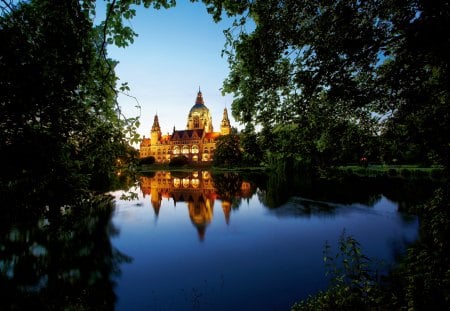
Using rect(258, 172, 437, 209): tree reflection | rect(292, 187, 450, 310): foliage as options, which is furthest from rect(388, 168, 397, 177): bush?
rect(292, 187, 450, 310): foliage

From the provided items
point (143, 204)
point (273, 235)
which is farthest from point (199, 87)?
point (273, 235)

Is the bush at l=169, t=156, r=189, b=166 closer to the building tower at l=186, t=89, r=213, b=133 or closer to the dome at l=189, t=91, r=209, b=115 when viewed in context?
the building tower at l=186, t=89, r=213, b=133

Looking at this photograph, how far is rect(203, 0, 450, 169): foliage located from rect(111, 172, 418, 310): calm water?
6.41m

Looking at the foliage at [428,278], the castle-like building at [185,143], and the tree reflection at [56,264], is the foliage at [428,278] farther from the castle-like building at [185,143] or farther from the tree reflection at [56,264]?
the castle-like building at [185,143]

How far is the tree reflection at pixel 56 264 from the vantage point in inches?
226

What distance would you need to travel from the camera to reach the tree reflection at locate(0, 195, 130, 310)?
5.74 m

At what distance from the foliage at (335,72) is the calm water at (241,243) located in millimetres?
6408

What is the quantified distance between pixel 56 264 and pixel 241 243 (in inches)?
384

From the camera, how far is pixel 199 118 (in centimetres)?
16725

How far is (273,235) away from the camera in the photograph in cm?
1809

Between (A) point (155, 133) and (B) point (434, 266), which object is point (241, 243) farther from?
(A) point (155, 133)

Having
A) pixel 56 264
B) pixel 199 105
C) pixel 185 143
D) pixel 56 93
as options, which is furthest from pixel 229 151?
pixel 199 105

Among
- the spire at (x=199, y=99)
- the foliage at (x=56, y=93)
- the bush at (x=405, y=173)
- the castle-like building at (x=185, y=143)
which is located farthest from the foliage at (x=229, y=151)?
the spire at (x=199, y=99)

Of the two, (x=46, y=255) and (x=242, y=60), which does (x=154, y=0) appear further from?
(x=46, y=255)
